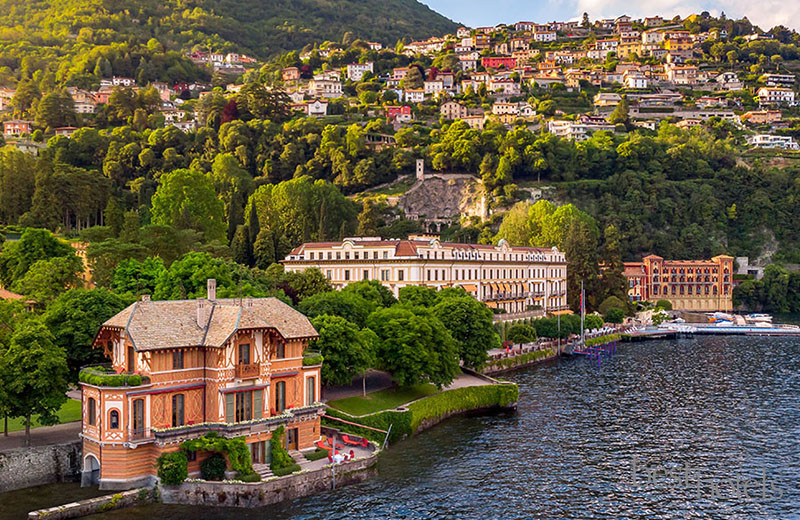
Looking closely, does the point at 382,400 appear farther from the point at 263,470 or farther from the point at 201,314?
the point at 201,314

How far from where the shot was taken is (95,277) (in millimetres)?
72188

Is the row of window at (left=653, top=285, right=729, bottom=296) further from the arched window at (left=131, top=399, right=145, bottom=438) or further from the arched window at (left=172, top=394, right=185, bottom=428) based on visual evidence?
the arched window at (left=131, top=399, right=145, bottom=438)

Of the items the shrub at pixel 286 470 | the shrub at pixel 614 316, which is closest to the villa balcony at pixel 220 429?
the shrub at pixel 286 470

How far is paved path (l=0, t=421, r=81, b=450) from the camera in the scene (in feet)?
143

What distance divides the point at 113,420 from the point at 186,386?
4.02 metres

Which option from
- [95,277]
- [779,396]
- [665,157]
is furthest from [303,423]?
[665,157]

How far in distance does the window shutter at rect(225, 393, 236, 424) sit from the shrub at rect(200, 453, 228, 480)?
2.09 metres

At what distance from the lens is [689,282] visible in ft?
534

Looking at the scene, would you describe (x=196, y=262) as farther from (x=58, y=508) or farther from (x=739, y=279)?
(x=739, y=279)

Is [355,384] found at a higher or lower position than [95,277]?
lower

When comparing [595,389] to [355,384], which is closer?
[355,384]

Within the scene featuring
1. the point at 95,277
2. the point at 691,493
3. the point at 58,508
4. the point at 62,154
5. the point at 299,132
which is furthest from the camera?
the point at 299,132

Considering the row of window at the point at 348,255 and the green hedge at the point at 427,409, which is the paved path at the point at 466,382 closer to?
the green hedge at the point at 427,409

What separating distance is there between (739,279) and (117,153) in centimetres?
13786
